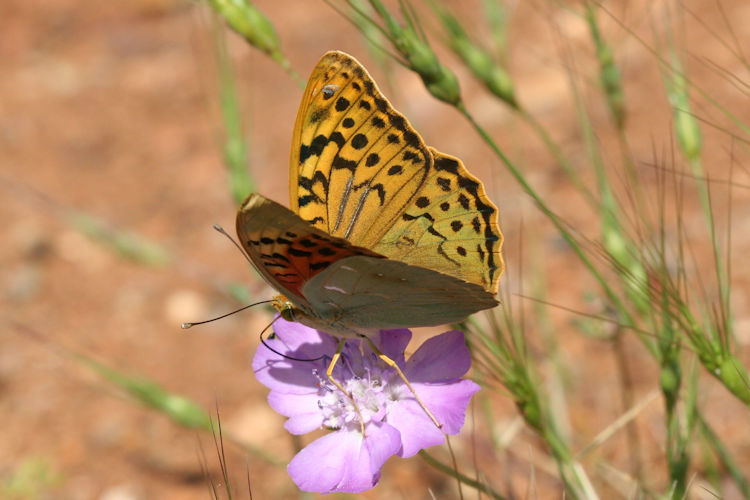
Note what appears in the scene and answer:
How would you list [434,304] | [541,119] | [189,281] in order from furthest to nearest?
[541,119]
[189,281]
[434,304]

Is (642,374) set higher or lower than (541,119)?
lower

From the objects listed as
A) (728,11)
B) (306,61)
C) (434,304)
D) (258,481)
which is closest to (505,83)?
(434,304)

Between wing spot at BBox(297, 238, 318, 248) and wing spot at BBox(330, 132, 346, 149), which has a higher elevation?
wing spot at BBox(330, 132, 346, 149)

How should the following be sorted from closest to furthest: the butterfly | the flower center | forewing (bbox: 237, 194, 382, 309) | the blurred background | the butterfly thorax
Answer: forewing (bbox: 237, 194, 382, 309)
the butterfly
the butterfly thorax
the flower center
the blurred background

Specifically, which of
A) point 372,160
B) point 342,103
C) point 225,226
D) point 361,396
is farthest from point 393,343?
point 225,226

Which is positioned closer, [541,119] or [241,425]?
[241,425]

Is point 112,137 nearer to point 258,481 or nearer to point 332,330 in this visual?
point 258,481

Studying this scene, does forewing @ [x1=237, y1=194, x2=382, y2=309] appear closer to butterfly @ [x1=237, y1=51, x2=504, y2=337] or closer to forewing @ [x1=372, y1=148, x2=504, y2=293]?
butterfly @ [x1=237, y1=51, x2=504, y2=337]

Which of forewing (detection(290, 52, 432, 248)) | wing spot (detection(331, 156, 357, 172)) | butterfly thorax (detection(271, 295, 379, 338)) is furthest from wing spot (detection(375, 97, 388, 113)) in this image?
butterfly thorax (detection(271, 295, 379, 338))
